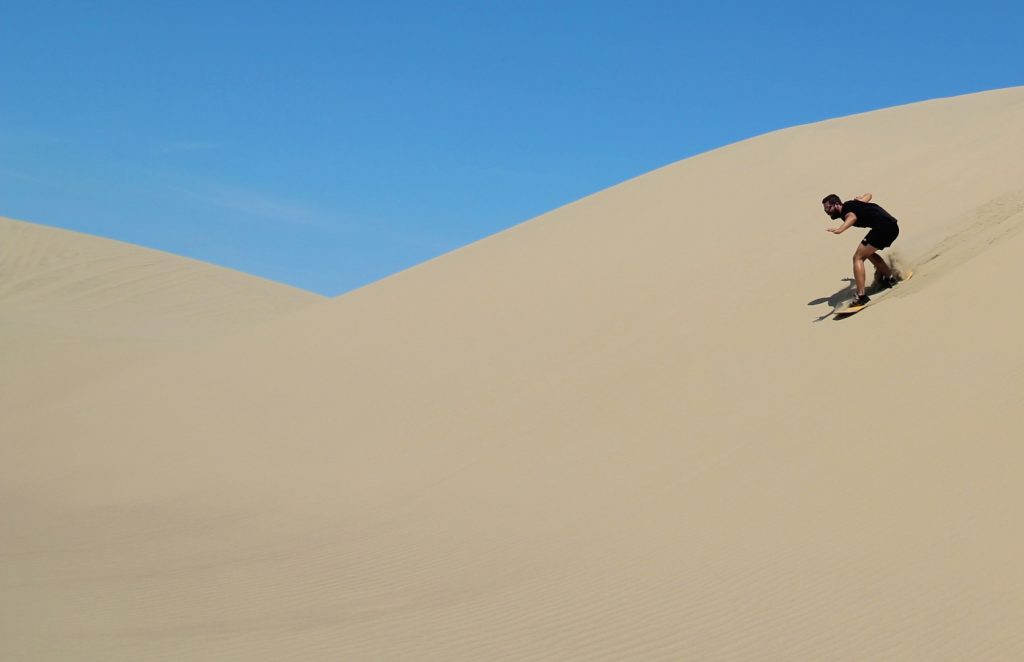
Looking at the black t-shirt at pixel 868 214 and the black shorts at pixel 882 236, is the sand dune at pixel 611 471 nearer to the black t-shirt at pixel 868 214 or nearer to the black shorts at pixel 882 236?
the black shorts at pixel 882 236

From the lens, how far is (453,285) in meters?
14.4

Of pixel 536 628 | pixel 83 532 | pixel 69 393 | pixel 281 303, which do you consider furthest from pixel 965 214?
pixel 281 303

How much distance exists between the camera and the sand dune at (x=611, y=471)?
4.05 metres

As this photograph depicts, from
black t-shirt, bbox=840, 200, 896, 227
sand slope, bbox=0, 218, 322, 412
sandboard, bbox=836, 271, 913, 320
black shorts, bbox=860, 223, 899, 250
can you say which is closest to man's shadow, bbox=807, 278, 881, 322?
sandboard, bbox=836, 271, 913, 320

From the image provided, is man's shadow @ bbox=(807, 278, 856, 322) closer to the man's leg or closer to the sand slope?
the man's leg

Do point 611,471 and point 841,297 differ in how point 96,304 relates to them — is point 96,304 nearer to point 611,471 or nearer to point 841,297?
point 841,297

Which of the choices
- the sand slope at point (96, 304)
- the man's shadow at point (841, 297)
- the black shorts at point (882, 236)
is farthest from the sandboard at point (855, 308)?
the sand slope at point (96, 304)

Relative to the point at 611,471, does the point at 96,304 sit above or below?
above

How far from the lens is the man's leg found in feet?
24.8

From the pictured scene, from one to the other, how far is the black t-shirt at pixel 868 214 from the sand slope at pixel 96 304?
12903 millimetres

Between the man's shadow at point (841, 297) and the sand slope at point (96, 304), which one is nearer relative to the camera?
the man's shadow at point (841, 297)

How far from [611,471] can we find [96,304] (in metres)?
28.9

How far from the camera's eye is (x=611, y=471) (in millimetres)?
6211

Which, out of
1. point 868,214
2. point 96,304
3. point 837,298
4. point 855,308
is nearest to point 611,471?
point 855,308
